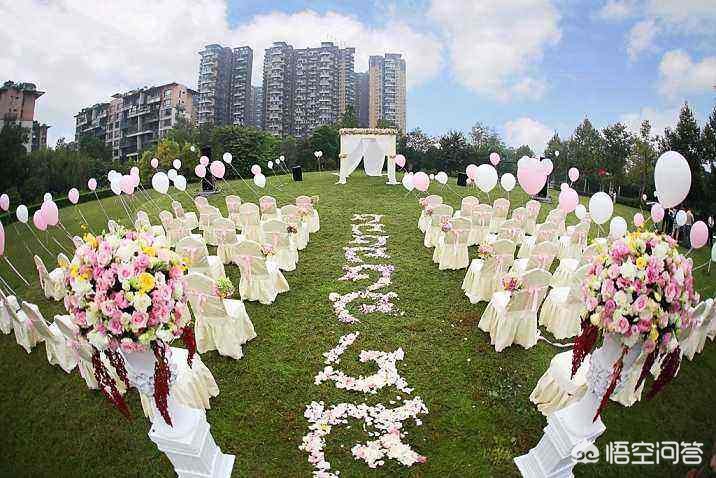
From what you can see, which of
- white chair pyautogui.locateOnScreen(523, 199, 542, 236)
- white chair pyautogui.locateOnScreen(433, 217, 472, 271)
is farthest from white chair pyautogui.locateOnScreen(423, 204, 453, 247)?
white chair pyautogui.locateOnScreen(523, 199, 542, 236)

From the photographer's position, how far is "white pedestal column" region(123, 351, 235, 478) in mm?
3082

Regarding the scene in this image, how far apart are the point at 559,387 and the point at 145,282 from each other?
407cm

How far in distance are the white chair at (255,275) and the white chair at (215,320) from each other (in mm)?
1265

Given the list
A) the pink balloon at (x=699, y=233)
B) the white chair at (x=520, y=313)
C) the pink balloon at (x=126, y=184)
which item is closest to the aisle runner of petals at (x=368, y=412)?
the white chair at (x=520, y=313)

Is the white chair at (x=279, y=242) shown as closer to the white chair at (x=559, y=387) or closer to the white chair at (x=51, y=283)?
the white chair at (x=51, y=283)

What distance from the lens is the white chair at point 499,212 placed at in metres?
11.2

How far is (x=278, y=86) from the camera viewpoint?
56250mm

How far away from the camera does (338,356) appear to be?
5.62 metres

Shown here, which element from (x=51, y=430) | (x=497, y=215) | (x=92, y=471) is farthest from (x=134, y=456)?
(x=497, y=215)

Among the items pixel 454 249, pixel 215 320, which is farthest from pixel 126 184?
pixel 454 249

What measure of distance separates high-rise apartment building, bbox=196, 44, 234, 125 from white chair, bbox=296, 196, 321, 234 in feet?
155

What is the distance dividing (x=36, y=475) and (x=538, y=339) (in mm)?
6140

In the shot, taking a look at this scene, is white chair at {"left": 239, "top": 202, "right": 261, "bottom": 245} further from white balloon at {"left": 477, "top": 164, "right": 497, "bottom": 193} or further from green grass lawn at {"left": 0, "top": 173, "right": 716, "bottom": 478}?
white balloon at {"left": 477, "top": 164, "right": 497, "bottom": 193}

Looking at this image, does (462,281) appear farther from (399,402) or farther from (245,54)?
(245,54)
